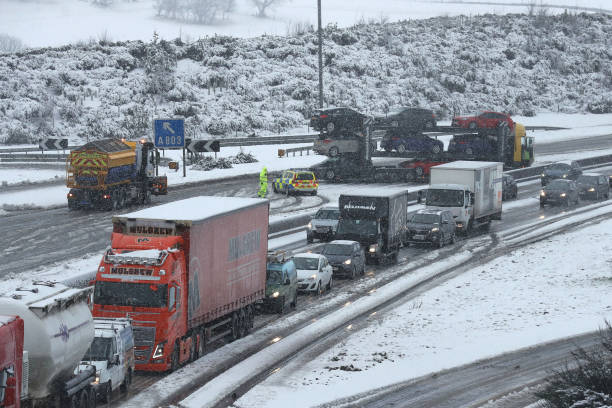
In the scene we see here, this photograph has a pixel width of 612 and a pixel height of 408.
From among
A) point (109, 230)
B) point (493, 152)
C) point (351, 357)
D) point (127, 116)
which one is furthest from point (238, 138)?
point (351, 357)

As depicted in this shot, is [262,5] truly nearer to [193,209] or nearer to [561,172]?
[561,172]

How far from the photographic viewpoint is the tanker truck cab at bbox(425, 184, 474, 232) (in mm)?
43375

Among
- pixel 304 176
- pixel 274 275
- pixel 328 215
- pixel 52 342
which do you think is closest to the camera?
pixel 52 342

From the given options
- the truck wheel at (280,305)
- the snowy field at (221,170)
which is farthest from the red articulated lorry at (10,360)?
the snowy field at (221,170)

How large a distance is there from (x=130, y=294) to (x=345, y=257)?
14.0 meters

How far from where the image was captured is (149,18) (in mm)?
157000

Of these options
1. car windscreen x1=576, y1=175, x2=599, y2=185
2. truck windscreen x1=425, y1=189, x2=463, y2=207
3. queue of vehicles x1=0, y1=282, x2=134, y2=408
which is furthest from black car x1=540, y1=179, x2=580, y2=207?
queue of vehicles x1=0, y1=282, x2=134, y2=408

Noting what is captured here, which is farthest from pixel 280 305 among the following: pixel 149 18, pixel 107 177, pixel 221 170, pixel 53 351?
pixel 149 18

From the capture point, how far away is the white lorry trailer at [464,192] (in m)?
43.5

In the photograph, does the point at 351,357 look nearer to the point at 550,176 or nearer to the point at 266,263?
the point at 266,263

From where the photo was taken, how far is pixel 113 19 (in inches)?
6078

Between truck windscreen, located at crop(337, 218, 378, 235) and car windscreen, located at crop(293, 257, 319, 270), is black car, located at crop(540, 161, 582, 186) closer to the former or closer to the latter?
truck windscreen, located at crop(337, 218, 378, 235)

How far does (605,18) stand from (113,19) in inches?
3041

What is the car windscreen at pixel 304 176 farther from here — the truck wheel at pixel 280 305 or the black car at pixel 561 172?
the truck wheel at pixel 280 305
